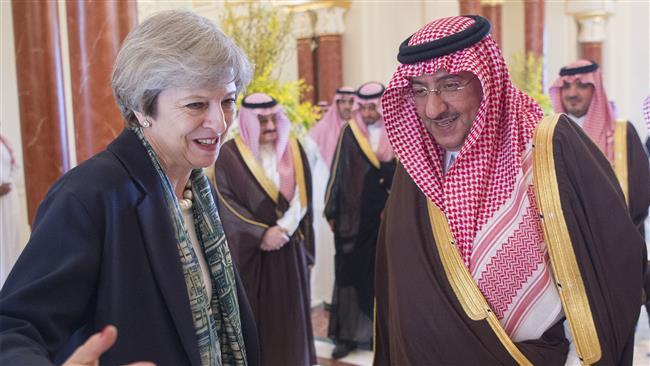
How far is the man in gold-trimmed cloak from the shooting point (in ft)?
14.6

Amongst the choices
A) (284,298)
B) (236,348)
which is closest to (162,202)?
(236,348)

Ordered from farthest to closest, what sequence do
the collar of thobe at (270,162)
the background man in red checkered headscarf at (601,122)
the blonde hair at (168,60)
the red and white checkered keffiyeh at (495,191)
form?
the collar of thobe at (270,162), the background man in red checkered headscarf at (601,122), the red and white checkered keffiyeh at (495,191), the blonde hair at (168,60)

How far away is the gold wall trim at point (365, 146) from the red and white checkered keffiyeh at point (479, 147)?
3308 millimetres

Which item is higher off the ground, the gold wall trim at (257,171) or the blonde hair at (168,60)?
the blonde hair at (168,60)

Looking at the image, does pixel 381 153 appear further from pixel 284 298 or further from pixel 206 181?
pixel 206 181

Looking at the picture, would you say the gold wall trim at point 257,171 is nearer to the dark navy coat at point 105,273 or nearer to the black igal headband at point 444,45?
the black igal headband at point 444,45

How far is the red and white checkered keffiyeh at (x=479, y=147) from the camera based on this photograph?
6.33ft

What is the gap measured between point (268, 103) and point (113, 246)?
3.58 m

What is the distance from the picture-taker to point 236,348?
1.70m

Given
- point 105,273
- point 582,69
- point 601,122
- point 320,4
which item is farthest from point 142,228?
point 320,4

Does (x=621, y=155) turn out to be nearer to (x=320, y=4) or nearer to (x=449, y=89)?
(x=449, y=89)

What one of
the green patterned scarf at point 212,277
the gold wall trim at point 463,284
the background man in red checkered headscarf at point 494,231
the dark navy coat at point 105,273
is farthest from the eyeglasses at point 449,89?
the dark navy coat at point 105,273

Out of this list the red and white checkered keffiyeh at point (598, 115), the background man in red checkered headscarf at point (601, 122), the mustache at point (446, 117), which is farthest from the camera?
the red and white checkered keffiyeh at point (598, 115)

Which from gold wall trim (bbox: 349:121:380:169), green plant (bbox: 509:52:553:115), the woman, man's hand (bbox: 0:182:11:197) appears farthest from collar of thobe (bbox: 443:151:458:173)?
green plant (bbox: 509:52:553:115)
